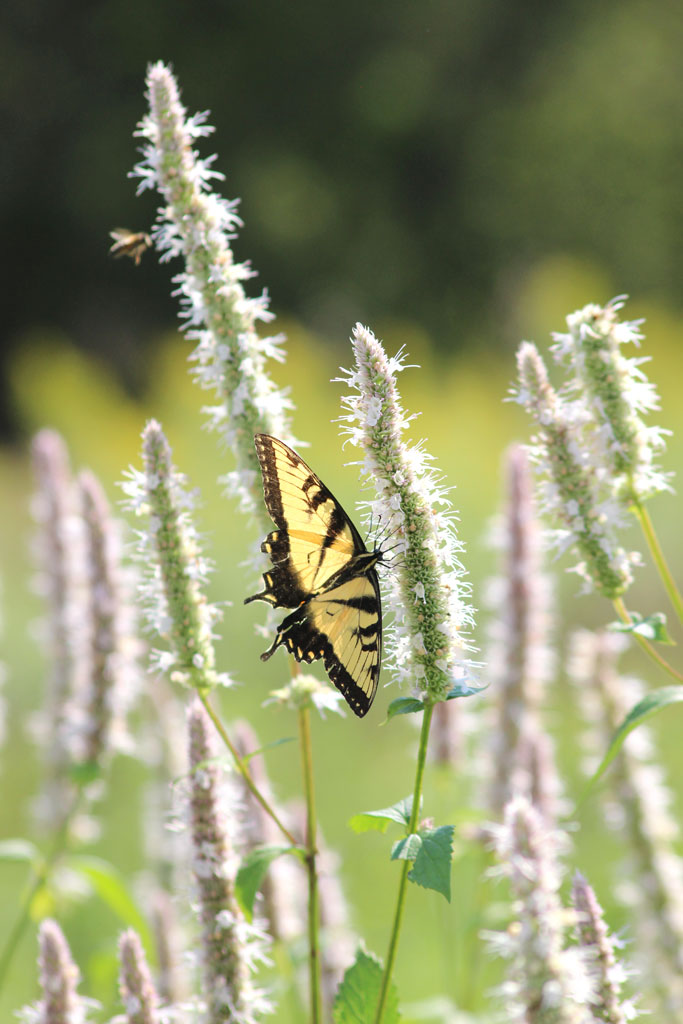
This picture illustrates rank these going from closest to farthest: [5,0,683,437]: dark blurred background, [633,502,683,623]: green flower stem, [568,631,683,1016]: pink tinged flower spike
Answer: [633,502,683,623]: green flower stem, [568,631,683,1016]: pink tinged flower spike, [5,0,683,437]: dark blurred background

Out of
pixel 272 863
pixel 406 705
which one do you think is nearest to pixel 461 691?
pixel 406 705

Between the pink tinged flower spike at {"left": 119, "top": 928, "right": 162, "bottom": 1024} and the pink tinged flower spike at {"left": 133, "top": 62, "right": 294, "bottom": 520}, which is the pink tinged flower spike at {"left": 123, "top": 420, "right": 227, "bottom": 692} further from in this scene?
the pink tinged flower spike at {"left": 119, "top": 928, "right": 162, "bottom": 1024}

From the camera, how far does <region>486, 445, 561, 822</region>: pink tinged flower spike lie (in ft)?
7.30

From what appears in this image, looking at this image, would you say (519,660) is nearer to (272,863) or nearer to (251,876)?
(272,863)

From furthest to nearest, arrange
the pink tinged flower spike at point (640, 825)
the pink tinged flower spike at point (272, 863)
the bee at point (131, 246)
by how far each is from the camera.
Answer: the pink tinged flower spike at point (640, 825) < the bee at point (131, 246) < the pink tinged flower spike at point (272, 863)

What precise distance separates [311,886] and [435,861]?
253 mm

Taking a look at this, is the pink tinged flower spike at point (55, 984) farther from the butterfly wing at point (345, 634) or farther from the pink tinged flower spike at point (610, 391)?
the pink tinged flower spike at point (610, 391)

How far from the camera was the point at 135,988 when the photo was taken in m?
1.26

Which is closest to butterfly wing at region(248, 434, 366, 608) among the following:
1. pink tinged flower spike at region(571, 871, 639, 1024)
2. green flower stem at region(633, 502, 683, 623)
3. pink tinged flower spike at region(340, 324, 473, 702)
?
pink tinged flower spike at region(340, 324, 473, 702)

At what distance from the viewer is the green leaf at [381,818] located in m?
1.24

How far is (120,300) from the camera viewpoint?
673 inches

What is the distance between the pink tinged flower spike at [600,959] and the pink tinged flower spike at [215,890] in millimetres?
440

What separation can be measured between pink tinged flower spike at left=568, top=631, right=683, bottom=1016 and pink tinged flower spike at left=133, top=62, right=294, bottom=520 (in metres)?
0.96

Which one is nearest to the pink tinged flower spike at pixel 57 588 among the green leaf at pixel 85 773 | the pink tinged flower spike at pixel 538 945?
the green leaf at pixel 85 773
